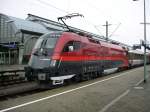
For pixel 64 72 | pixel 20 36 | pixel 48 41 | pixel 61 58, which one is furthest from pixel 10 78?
pixel 20 36

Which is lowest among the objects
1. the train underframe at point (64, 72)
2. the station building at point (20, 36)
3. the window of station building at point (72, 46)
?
the train underframe at point (64, 72)

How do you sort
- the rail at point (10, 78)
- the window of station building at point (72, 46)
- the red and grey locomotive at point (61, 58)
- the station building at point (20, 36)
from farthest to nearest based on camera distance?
1. the station building at point (20, 36)
2. the rail at point (10, 78)
3. the window of station building at point (72, 46)
4. the red and grey locomotive at point (61, 58)

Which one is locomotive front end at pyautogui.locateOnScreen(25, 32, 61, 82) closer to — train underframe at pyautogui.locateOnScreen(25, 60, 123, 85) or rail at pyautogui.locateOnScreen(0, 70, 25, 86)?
train underframe at pyautogui.locateOnScreen(25, 60, 123, 85)

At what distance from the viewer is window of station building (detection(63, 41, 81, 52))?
49.7 ft

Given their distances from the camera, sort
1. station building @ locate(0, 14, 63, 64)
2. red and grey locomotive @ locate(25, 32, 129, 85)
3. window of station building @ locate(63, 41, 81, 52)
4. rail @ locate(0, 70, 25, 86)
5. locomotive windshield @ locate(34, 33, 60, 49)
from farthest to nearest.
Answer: station building @ locate(0, 14, 63, 64), rail @ locate(0, 70, 25, 86), window of station building @ locate(63, 41, 81, 52), locomotive windshield @ locate(34, 33, 60, 49), red and grey locomotive @ locate(25, 32, 129, 85)

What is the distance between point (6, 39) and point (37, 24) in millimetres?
8503

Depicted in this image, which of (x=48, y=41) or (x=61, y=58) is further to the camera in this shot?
(x=48, y=41)

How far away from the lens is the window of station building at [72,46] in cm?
1515

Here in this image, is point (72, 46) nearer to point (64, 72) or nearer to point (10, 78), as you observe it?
point (64, 72)

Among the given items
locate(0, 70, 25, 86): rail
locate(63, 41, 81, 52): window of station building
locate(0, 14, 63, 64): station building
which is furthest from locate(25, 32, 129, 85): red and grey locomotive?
locate(0, 14, 63, 64): station building

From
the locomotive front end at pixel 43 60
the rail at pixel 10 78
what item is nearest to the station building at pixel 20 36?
the rail at pixel 10 78

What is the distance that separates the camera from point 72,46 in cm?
1574

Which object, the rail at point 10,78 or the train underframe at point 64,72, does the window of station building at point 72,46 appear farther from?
the rail at point 10,78

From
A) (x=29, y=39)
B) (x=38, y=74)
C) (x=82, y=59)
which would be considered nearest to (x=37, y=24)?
(x=29, y=39)
